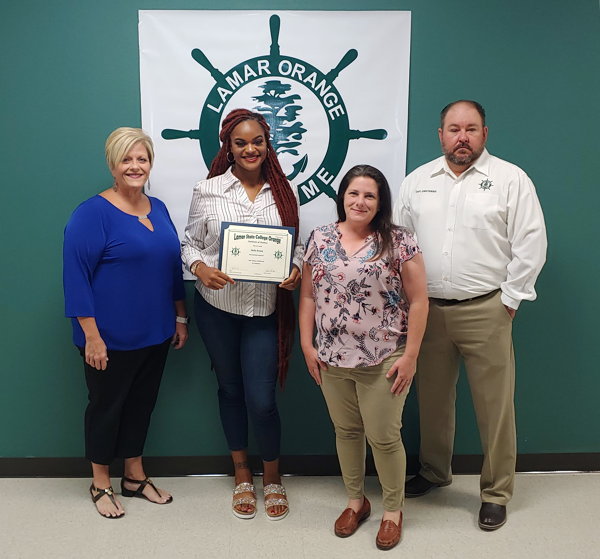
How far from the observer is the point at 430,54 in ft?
8.14

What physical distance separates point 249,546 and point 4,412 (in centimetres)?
134

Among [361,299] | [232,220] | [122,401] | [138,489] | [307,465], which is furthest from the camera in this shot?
[307,465]

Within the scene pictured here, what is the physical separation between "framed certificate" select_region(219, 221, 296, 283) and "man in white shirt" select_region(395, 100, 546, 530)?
528 mm

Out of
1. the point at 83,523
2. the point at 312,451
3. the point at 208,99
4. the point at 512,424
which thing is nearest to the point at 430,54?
the point at 208,99

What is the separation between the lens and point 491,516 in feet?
7.35

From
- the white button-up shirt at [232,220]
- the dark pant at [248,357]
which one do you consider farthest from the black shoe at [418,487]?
the white button-up shirt at [232,220]

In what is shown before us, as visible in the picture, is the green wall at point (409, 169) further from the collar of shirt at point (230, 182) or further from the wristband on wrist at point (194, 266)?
the collar of shirt at point (230, 182)

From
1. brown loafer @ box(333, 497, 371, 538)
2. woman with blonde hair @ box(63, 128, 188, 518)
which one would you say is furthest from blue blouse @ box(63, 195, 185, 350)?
brown loafer @ box(333, 497, 371, 538)

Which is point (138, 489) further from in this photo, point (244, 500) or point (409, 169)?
point (409, 169)

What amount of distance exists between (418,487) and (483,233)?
3.78 feet

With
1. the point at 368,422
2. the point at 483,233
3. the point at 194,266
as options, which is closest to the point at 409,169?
the point at 483,233

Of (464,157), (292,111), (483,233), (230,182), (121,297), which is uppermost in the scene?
(292,111)

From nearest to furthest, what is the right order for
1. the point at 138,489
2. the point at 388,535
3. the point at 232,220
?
1. the point at 388,535
2. the point at 232,220
3. the point at 138,489

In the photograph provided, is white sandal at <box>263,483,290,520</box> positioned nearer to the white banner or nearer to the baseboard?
the baseboard
